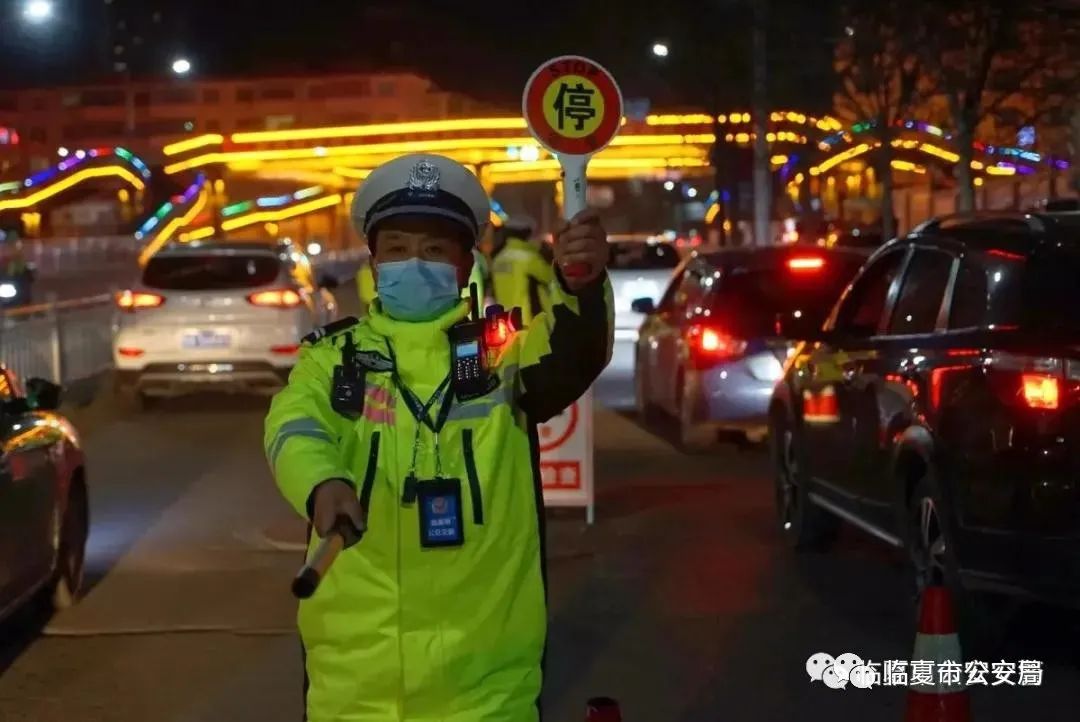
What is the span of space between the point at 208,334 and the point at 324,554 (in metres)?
15.8

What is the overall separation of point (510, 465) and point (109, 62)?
58.2 m

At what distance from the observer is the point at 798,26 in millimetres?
29391

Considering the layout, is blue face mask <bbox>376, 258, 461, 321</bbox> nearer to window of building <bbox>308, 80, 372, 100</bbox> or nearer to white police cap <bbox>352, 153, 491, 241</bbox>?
white police cap <bbox>352, 153, 491, 241</bbox>

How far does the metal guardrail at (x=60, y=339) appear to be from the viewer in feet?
59.5

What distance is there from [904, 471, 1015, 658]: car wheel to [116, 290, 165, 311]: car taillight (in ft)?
39.2

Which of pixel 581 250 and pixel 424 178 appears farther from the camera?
pixel 424 178

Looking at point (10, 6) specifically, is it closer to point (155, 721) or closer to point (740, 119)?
point (740, 119)

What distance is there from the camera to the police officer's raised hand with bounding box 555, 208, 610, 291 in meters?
3.44

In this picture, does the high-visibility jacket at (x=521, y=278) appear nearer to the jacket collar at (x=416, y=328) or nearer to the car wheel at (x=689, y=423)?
the car wheel at (x=689, y=423)

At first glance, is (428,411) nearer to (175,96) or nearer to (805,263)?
(805,263)

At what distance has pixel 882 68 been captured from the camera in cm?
2758

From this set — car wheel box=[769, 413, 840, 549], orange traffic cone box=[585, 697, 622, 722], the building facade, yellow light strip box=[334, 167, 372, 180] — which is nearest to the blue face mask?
orange traffic cone box=[585, 697, 622, 722]

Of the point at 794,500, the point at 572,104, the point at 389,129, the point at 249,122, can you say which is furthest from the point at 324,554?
the point at 249,122

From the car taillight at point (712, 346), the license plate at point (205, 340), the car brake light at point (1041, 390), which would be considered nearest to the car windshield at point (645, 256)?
the license plate at point (205, 340)
